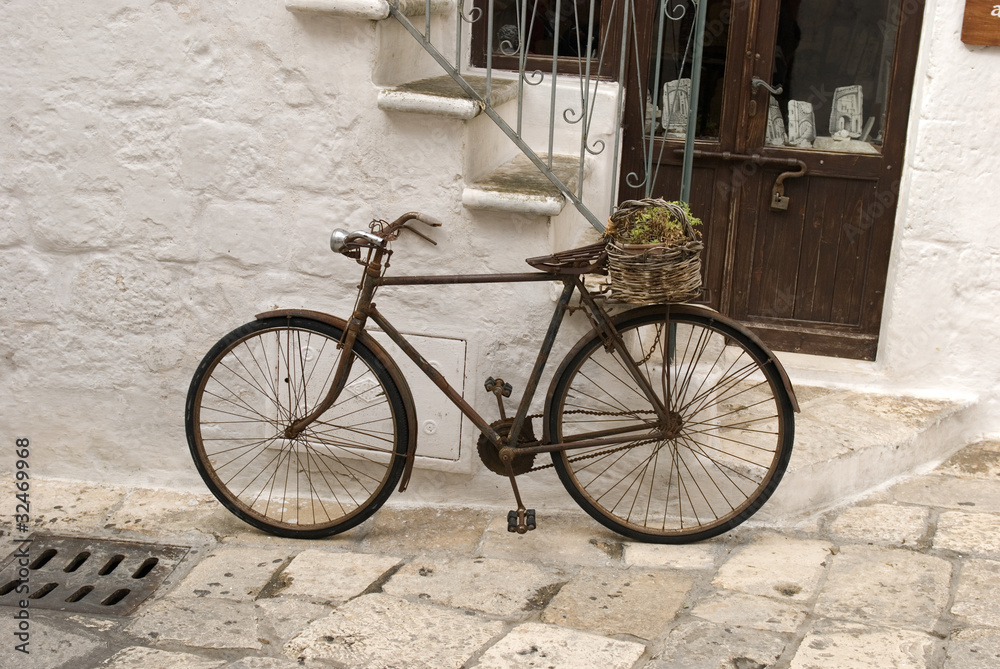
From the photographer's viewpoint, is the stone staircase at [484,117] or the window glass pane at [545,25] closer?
the stone staircase at [484,117]

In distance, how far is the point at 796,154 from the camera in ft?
15.8

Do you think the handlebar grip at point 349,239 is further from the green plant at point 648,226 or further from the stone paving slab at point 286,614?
the stone paving slab at point 286,614

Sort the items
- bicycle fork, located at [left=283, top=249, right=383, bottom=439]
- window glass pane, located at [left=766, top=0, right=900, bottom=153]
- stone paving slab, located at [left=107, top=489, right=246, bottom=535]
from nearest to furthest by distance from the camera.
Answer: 1. bicycle fork, located at [left=283, top=249, right=383, bottom=439]
2. stone paving slab, located at [left=107, top=489, right=246, bottom=535]
3. window glass pane, located at [left=766, top=0, right=900, bottom=153]

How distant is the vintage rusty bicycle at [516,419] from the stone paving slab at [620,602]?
0.90ft

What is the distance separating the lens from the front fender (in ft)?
12.0

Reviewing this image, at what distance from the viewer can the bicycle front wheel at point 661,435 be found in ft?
12.0

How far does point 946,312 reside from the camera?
455 cm

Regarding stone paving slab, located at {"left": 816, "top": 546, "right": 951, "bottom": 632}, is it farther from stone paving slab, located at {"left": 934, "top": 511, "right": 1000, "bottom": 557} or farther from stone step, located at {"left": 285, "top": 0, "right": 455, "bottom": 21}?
stone step, located at {"left": 285, "top": 0, "right": 455, "bottom": 21}

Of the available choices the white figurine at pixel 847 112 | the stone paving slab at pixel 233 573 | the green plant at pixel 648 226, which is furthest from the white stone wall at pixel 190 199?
the white figurine at pixel 847 112

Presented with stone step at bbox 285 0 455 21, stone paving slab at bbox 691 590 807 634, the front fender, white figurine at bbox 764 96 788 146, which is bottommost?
stone paving slab at bbox 691 590 807 634

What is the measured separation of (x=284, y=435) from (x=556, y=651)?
137cm

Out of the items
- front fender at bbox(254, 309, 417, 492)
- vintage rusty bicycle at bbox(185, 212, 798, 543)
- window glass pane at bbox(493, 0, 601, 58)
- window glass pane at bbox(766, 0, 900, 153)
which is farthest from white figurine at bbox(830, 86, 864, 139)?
front fender at bbox(254, 309, 417, 492)

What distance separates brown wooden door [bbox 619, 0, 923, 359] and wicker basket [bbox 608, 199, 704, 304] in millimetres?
1265

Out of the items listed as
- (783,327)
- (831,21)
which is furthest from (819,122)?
(783,327)
